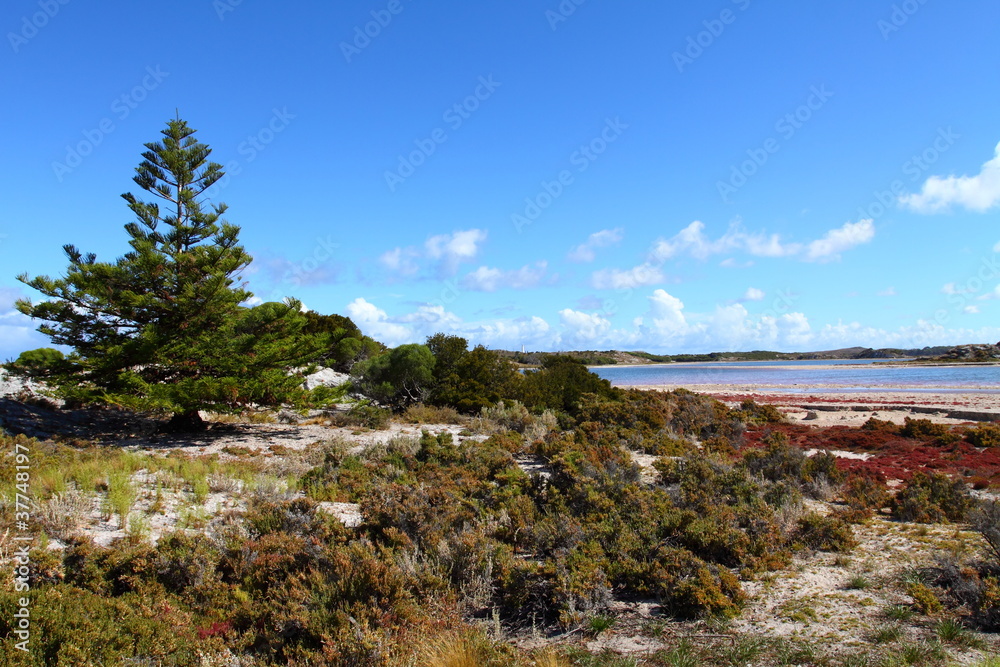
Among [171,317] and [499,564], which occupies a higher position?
[171,317]

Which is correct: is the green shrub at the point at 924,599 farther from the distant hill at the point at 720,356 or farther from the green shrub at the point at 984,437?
the distant hill at the point at 720,356

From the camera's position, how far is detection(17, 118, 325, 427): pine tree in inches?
464

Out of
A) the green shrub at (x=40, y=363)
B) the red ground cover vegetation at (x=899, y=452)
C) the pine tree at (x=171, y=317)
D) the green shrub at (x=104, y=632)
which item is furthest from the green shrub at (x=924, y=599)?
the green shrub at (x=40, y=363)

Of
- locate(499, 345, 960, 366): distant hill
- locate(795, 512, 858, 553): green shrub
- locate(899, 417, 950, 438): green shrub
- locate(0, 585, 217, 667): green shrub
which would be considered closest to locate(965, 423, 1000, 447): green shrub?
locate(899, 417, 950, 438): green shrub

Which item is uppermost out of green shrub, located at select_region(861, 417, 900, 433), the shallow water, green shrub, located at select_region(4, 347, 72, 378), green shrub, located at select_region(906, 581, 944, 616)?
green shrub, located at select_region(4, 347, 72, 378)

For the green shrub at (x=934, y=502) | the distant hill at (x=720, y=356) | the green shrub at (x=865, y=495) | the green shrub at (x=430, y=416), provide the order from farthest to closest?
1. the distant hill at (x=720, y=356)
2. the green shrub at (x=430, y=416)
3. the green shrub at (x=865, y=495)
4. the green shrub at (x=934, y=502)

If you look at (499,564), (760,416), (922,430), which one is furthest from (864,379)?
(499,564)

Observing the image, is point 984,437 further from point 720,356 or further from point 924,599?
point 720,356

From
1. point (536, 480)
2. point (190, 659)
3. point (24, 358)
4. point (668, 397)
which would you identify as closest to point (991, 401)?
point (668, 397)

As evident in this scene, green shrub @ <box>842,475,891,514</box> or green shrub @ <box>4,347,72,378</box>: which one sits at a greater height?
green shrub @ <box>4,347,72,378</box>

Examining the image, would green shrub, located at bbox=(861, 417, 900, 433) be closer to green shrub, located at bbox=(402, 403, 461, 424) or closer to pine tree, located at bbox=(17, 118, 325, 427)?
green shrub, located at bbox=(402, 403, 461, 424)

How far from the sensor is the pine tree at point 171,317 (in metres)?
11.8

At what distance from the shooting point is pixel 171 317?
1302 centimetres

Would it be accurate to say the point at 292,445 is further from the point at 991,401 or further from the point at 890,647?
the point at 991,401
